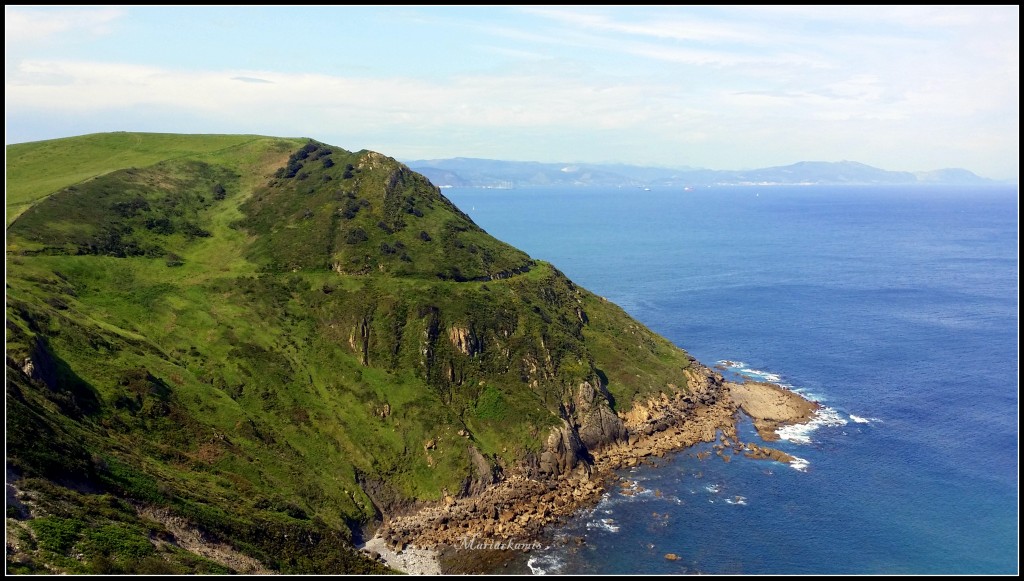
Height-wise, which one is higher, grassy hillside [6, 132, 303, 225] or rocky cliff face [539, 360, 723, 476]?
grassy hillside [6, 132, 303, 225]

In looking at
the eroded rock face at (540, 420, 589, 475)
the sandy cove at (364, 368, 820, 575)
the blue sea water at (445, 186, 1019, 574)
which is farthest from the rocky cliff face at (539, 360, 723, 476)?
the blue sea water at (445, 186, 1019, 574)

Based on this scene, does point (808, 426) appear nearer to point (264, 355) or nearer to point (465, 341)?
point (465, 341)

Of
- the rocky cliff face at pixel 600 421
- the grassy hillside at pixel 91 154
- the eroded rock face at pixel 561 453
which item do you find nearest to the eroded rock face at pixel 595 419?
the rocky cliff face at pixel 600 421

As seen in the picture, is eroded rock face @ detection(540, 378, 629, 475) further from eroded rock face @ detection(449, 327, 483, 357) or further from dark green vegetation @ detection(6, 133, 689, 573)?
eroded rock face @ detection(449, 327, 483, 357)

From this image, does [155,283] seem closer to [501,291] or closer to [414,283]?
[414,283]

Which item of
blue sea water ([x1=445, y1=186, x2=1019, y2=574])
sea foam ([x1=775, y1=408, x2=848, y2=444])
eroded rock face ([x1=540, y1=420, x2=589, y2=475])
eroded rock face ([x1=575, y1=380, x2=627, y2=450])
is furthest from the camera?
sea foam ([x1=775, y1=408, x2=848, y2=444])

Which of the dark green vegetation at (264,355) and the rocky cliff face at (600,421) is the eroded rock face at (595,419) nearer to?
the rocky cliff face at (600,421)
